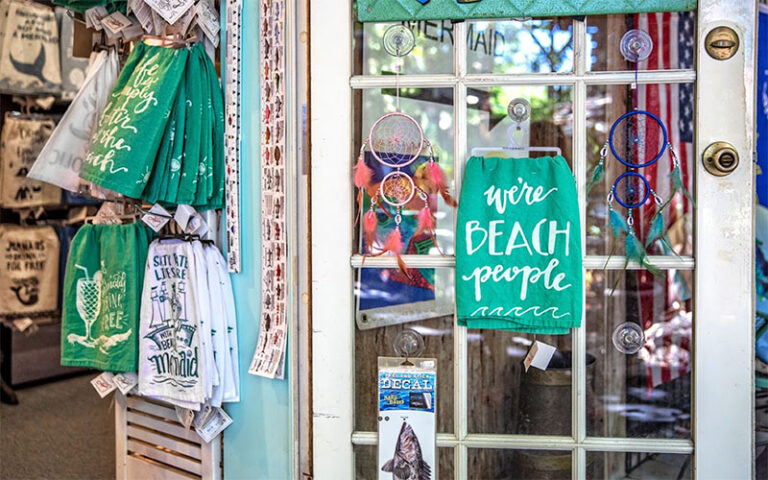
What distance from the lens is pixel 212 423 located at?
1.88 m

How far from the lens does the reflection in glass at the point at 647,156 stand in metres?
1.61

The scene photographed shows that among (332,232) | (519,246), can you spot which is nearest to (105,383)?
(332,232)

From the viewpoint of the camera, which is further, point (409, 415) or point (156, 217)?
point (156, 217)

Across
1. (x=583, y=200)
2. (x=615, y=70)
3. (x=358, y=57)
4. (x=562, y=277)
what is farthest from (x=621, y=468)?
(x=358, y=57)

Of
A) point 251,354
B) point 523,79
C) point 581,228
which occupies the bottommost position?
point 251,354

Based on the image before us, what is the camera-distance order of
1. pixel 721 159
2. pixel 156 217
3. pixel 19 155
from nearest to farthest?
pixel 721 159
pixel 156 217
pixel 19 155

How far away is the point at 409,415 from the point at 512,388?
0.27m

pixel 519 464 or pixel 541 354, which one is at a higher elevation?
pixel 541 354

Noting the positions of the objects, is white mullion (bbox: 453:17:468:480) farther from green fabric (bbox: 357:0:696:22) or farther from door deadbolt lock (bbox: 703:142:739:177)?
door deadbolt lock (bbox: 703:142:739:177)

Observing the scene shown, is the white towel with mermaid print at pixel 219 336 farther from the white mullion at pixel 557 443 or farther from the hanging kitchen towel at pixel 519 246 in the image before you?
the hanging kitchen towel at pixel 519 246

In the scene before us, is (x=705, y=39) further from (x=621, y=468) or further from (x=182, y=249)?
(x=182, y=249)

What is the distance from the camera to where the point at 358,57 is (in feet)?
5.63

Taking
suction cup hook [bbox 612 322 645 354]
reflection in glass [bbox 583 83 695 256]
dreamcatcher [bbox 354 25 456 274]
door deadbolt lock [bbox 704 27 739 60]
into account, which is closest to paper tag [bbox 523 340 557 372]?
suction cup hook [bbox 612 322 645 354]

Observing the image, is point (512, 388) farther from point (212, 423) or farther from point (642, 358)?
point (212, 423)
